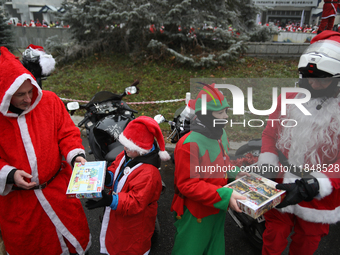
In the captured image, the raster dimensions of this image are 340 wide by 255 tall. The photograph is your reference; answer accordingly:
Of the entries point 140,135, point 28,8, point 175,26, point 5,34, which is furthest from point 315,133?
point 28,8

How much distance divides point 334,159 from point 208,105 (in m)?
1.14

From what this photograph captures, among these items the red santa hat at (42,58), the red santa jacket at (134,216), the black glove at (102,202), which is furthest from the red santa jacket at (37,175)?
the red santa hat at (42,58)

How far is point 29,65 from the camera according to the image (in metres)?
3.73

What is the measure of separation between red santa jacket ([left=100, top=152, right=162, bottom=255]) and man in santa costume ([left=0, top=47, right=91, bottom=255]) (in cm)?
31

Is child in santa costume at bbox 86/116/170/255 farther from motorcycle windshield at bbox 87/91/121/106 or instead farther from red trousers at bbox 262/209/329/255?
motorcycle windshield at bbox 87/91/121/106

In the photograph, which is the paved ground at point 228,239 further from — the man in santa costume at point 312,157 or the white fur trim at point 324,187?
the white fur trim at point 324,187

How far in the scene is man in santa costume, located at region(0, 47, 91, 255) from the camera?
1.82 m

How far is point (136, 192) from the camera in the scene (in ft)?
6.39

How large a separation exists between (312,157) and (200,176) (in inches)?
37.2

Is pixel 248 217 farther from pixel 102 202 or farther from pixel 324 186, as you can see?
pixel 102 202

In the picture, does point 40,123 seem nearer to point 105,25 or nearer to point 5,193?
point 5,193

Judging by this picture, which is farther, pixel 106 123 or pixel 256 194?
pixel 106 123

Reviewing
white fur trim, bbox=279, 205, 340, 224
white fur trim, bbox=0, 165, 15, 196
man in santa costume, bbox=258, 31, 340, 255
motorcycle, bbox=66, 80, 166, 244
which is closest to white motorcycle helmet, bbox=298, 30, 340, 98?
man in santa costume, bbox=258, 31, 340, 255

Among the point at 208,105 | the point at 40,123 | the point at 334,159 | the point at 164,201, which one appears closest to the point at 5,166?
the point at 40,123
